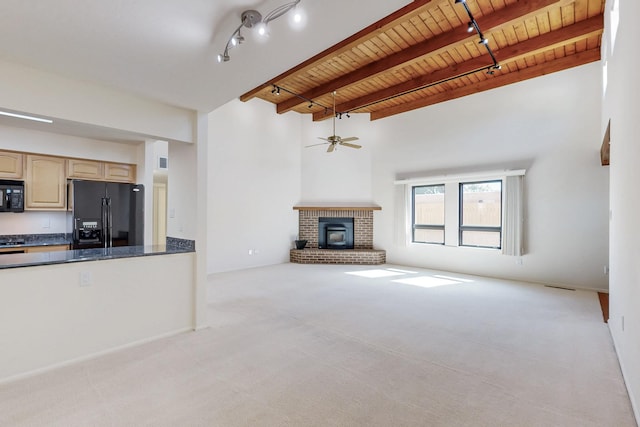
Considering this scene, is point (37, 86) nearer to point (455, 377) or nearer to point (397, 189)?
point (455, 377)

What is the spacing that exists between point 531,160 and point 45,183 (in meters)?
7.71

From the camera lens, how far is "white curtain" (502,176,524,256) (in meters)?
5.62

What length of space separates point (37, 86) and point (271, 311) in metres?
3.09

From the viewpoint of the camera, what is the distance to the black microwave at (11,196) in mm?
3977

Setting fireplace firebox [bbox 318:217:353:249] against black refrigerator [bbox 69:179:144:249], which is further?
fireplace firebox [bbox 318:217:353:249]

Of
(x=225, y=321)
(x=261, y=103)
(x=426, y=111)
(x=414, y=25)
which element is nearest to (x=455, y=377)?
(x=225, y=321)

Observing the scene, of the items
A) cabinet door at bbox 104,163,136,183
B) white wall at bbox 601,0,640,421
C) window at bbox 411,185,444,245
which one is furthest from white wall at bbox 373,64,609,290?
cabinet door at bbox 104,163,136,183

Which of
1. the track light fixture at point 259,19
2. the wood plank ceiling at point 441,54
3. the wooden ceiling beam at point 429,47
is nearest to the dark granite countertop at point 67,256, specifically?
the track light fixture at point 259,19

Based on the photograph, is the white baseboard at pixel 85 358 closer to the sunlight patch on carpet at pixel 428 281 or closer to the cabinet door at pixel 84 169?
the cabinet door at pixel 84 169

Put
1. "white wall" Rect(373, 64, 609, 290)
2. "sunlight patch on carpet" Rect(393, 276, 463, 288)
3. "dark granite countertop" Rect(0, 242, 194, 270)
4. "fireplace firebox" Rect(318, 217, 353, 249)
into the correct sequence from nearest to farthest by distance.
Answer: "dark granite countertop" Rect(0, 242, 194, 270) → "white wall" Rect(373, 64, 609, 290) → "sunlight patch on carpet" Rect(393, 276, 463, 288) → "fireplace firebox" Rect(318, 217, 353, 249)

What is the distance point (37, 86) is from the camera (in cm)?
244

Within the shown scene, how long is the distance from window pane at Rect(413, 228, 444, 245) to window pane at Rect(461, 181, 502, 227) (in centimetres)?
58

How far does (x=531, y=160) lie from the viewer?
18.4ft

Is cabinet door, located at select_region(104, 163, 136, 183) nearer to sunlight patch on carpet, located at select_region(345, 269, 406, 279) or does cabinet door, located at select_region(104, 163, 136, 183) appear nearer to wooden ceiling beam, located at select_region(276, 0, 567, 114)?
wooden ceiling beam, located at select_region(276, 0, 567, 114)
